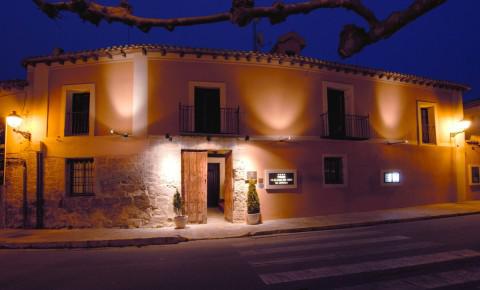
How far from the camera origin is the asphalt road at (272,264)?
539 cm

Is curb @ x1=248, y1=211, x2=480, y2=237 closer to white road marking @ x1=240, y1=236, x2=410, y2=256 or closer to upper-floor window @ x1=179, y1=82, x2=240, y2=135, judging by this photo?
white road marking @ x1=240, y1=236, x2=410, y2=256

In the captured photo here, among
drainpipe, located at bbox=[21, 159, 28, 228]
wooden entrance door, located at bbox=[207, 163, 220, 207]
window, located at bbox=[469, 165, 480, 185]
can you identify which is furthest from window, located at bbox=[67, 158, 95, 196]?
window, located at bbox=[469, 165, 480, 185]

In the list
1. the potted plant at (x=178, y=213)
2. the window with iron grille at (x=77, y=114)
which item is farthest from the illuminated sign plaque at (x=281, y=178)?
the window with iron grille at (x=77, y=114)

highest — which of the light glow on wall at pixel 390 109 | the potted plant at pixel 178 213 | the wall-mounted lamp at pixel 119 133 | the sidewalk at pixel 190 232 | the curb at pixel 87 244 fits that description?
the light glow on wall at pixel 390 109

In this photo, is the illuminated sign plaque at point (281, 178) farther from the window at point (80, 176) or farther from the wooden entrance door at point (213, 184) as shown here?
the window at point (80, 176)

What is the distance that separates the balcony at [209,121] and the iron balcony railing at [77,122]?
12.3 ft

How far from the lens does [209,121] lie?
1338 cm

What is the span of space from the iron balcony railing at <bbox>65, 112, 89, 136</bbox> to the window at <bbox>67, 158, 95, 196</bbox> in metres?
1.11

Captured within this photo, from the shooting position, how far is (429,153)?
1656 cm

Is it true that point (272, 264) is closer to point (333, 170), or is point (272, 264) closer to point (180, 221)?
point (180, 221)

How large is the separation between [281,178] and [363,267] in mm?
7339

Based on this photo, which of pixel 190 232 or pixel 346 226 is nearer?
pixel 190 232

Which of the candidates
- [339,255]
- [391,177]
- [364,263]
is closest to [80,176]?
[339,255]

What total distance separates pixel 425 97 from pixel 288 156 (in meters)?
8.35
